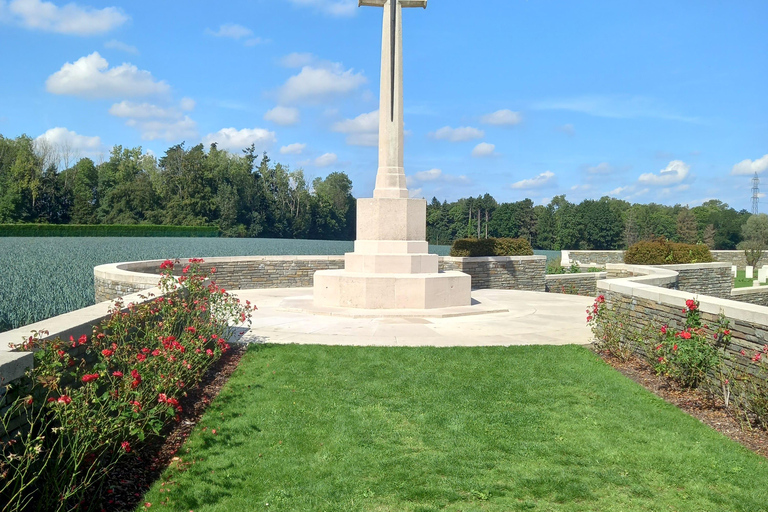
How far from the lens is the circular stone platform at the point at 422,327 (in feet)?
24.6

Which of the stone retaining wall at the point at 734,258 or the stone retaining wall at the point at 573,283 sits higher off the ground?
the stone retaining wall at the point at 734,258

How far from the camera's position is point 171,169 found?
172 ft

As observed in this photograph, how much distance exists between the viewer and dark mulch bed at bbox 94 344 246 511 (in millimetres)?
3492

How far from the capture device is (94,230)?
36.8 m

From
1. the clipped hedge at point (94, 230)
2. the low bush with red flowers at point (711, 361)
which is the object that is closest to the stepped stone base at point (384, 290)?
the low bush with red flowers at point (711, 361)

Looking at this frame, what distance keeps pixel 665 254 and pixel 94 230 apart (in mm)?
33783

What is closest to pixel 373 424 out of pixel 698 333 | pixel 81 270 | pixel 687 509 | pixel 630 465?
pixel 630 465

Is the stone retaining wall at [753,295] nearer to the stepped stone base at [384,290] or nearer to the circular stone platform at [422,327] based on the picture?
the circular stone platform at [422,327]

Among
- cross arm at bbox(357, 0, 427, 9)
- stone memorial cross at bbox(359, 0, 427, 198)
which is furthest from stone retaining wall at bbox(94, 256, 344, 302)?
cross arm at bbox(357, 0, 427, 9)

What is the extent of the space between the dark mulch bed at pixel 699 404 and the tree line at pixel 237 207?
38.5 meters

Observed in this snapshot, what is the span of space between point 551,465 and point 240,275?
417 inches

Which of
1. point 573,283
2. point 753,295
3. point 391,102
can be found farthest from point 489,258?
point 753,295

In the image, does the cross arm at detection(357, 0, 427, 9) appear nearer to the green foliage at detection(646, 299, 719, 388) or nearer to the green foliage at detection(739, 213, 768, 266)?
the green foliage at detection(646, 299, 719, 388)

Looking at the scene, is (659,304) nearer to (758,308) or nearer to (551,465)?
(758,308)
